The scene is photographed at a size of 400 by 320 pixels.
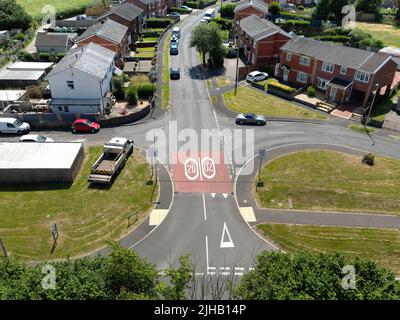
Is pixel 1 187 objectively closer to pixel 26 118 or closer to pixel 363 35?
pixel 26 118

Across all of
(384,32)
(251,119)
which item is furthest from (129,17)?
(384,32)

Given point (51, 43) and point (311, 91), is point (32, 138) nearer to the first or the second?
point (51, 43)

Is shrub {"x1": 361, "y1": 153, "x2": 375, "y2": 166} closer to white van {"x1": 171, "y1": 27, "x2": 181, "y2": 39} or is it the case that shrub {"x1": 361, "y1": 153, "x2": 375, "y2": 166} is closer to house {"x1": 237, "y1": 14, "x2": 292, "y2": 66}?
house {"x1": 237, "y1": 14, "x2": 292, "y2": 66}

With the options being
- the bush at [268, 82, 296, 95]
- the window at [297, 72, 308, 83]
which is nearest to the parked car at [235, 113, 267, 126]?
the bush at [268, 82, 296, 95]

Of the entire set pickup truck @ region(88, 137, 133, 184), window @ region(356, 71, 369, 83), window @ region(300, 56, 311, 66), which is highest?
window @ region(300, 56, 311, 66)
